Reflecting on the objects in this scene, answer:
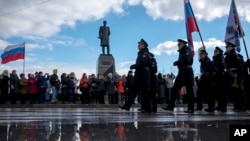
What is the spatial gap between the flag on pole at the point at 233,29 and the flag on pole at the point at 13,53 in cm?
1192

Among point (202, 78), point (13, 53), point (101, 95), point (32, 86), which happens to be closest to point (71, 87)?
point (101, 95)

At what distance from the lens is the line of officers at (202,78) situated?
986 centimetres

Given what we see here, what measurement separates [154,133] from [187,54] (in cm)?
556

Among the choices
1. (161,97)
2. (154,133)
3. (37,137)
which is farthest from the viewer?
(161,97)

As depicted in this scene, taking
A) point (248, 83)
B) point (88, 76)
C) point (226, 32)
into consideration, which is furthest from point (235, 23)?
point (88, 76)

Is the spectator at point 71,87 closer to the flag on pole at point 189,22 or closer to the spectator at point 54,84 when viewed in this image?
the spectator at point 54,84

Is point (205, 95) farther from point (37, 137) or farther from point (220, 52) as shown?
point (37, 137)

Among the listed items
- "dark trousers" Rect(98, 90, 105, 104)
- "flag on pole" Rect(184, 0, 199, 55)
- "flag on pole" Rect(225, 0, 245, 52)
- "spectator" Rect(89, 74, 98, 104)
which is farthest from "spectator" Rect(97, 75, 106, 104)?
"flag on pole" Rect(225, 0, 245, 52)

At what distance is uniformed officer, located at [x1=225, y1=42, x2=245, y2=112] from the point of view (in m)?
10.8

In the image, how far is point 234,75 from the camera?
35.4 feet

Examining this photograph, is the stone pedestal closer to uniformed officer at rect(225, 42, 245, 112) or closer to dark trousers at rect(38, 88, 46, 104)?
dark trousers at rect(38, 88, 46, 104)

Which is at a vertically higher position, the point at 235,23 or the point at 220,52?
the point at 235,23

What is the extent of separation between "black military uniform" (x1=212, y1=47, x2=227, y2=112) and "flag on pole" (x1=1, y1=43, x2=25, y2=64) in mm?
13728

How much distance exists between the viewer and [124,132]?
4.69 metres
